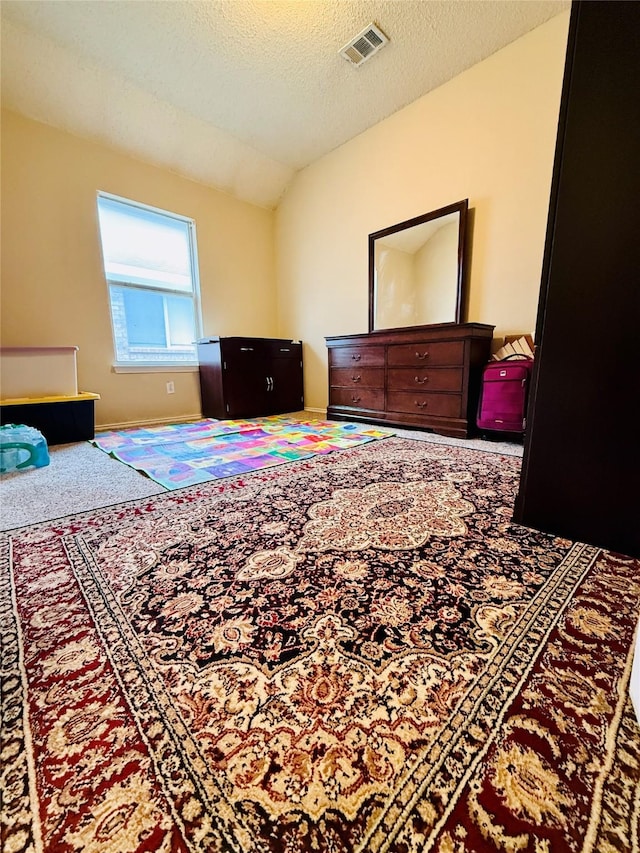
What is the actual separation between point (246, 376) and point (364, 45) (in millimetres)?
2728

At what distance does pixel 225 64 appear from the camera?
99.3 inches

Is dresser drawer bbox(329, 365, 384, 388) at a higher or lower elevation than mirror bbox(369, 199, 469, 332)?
lower

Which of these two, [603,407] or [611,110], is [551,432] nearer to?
[603,407]

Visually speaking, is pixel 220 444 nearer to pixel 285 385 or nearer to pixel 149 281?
pixel 285 385

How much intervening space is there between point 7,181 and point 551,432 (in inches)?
158

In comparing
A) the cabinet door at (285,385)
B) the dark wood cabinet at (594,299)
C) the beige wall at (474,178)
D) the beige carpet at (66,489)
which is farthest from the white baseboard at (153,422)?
the dark wood cabinet at (594,299)

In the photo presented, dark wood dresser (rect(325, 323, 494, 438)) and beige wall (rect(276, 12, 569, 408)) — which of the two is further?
dark wood dresser (rect(325, 323, 494, 438))

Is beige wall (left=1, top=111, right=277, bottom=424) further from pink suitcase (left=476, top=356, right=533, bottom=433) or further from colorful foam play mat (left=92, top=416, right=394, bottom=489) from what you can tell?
pink suitcase (left=476, top=356, right=533, bottom=433)

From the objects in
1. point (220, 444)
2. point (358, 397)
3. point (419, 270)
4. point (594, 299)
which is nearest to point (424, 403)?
point (358, 397)

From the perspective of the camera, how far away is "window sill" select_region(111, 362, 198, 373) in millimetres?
3189

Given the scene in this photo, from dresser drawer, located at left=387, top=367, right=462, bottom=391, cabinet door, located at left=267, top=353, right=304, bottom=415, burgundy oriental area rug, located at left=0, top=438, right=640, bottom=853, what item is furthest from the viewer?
cabinet door, located at left=267, top=353, right=304, bottom=415

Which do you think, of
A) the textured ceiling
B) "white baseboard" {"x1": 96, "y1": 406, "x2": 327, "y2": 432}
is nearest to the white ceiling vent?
the textured ceiling

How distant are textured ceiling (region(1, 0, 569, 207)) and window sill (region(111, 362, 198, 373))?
195 centimetres

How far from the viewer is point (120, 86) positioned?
2674 millimetres
